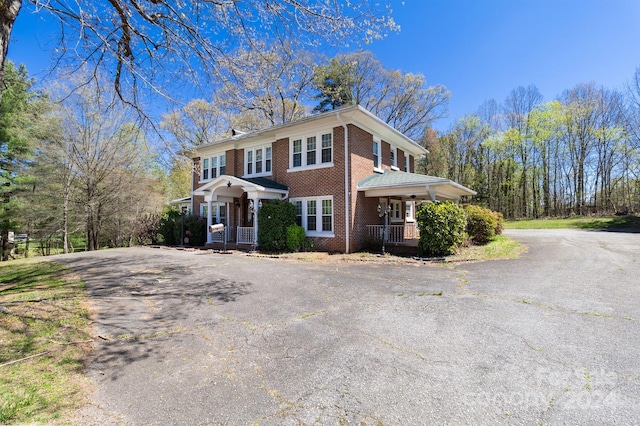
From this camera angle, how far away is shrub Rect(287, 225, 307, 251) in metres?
12.9

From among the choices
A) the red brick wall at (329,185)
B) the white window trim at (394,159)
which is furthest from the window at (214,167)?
the white window trim at (394,159)

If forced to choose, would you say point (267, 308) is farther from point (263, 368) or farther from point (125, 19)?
point (125, 19)

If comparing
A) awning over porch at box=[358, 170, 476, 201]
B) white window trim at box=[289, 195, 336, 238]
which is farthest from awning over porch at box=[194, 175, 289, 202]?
awning over porch at box=[358, 170, 476, 201]

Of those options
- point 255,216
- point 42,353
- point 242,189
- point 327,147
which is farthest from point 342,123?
point 42,353

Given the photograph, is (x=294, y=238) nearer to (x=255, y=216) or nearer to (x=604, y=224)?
(x=255, y=216)

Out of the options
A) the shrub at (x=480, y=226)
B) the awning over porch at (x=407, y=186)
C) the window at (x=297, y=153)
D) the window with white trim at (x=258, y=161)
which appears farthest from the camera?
the window with white trim at (x=258, y=161)

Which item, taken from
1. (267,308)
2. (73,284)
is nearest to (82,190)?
(73,284)

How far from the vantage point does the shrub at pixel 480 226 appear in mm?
14188

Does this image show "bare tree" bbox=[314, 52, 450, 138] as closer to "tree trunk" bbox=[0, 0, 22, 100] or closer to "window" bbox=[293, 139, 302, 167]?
"window" bbox=[293, 139, 302, 167]

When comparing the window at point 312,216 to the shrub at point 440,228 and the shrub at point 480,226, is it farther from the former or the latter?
the shrub at point 480,226

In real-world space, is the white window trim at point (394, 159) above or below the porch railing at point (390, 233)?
above

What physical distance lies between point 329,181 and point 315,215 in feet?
5.80

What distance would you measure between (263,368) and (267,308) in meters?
2.08

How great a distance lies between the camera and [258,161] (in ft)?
54.1
